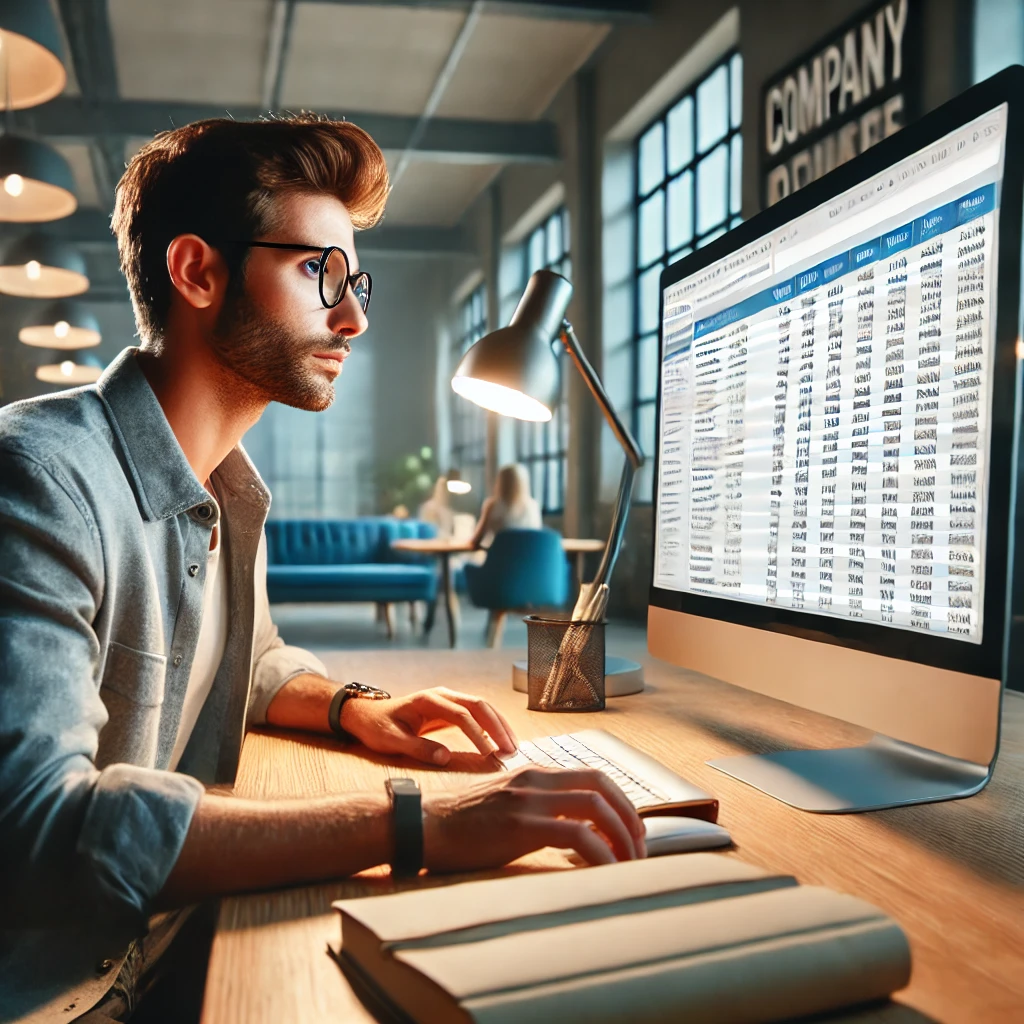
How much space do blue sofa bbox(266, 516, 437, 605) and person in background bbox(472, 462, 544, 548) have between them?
929 millimetres

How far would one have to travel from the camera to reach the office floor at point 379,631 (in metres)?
6.78

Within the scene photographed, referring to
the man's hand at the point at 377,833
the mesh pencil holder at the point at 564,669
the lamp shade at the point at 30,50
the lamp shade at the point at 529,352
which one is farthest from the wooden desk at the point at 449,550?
the man's hand at the point at 377,833

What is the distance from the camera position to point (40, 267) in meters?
5.49

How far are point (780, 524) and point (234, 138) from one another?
715 millimetres

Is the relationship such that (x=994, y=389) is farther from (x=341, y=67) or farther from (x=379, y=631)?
(x=341, y=67)

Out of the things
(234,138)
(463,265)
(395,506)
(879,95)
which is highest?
(463,265)

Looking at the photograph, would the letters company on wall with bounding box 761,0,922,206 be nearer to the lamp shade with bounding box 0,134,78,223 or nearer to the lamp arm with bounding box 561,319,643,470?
the lamp arm with bounding box 561,319,643,470

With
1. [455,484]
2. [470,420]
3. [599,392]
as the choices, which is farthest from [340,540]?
[599,392]

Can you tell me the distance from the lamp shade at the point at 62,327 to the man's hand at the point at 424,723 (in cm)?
663

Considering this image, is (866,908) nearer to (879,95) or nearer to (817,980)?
(817,980)

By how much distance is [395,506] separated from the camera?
42.2ft

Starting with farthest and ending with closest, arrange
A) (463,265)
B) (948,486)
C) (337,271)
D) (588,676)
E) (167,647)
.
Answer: (463,265), (588,676), (337,271), (167,647), (948,486)

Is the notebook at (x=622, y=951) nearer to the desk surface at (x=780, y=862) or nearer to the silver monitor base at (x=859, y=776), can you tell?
the desk surface at (x=780, y=862)

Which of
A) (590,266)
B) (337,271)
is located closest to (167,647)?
(337,271)
